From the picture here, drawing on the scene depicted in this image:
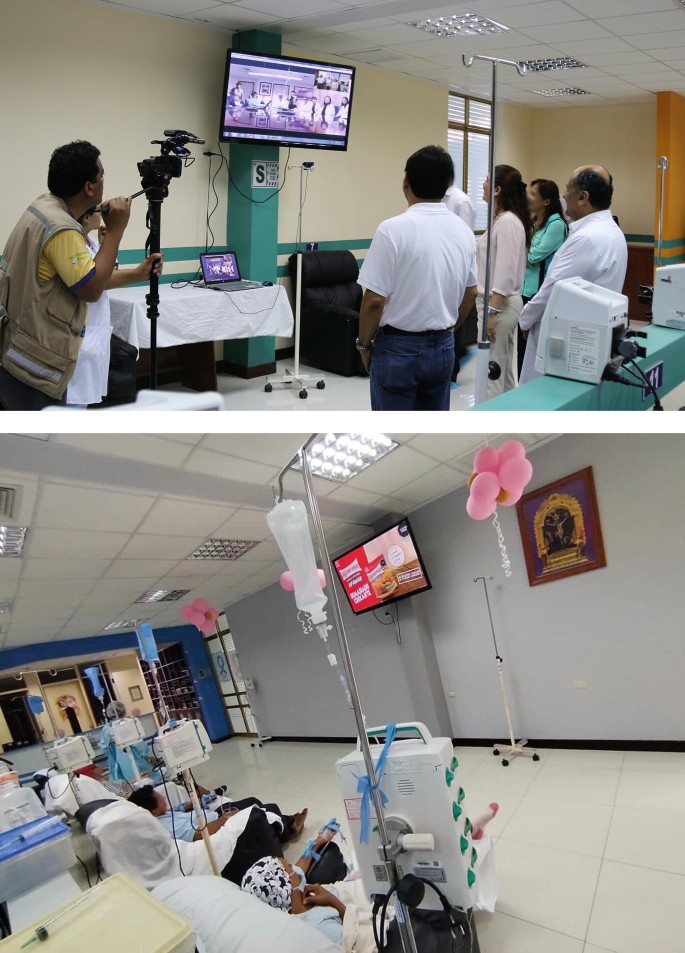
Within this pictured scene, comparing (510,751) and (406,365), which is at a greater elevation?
(406,365)

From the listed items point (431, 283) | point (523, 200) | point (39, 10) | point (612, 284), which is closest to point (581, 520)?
point (431, 283)

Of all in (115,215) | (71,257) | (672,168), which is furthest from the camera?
(672,168)

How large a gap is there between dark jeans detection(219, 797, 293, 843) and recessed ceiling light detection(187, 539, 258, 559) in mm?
402

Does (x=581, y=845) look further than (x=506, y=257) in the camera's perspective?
No

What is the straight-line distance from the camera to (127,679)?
4.20 ft

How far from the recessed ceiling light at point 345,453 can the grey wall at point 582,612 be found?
0.12m

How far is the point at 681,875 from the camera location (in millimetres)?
1238

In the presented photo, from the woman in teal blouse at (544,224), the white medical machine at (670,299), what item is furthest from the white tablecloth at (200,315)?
the white medical machine at (670,299)

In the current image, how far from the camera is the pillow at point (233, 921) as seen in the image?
1194 mm

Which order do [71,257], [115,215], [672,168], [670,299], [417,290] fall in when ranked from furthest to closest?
[672,168]
[670,299]
[417,290]
[115,215]
[71,257]

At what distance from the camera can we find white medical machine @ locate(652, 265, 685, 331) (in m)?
3.87

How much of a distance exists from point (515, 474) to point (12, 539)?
0.74 metres

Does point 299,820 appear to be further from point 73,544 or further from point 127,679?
point 73,544

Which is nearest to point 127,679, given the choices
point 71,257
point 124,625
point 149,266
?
point 124,625
